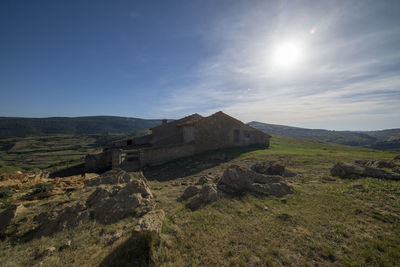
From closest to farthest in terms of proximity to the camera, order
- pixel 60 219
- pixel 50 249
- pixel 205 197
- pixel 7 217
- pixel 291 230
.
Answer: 1. pixel 50 249
2. pixel 291 230
3. pixel 60 219
4. pixel 7 217
5. pixel 205 197

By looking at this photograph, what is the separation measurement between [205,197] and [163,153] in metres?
11.2

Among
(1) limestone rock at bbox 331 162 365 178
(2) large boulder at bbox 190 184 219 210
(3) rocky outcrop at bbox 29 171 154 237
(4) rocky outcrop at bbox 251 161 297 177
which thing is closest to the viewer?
(3) rocky outcrop at bbox 29 171 154 237

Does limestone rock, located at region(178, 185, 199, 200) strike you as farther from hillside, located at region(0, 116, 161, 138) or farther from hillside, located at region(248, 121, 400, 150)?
hillside, located at region(248, 121, 400, 150)

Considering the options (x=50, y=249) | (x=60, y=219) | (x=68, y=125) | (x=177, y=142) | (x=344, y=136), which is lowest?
(x=344, y=136)

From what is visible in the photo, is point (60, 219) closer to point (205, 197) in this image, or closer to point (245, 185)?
point (205, 197)

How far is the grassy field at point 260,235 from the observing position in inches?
146

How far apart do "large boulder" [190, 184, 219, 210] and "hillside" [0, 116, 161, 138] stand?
13197cm

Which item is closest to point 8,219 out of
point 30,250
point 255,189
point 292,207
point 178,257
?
point 30,250

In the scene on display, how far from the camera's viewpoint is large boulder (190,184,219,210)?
6164mm

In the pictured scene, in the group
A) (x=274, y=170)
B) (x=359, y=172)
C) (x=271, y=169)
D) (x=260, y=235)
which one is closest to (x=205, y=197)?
(x=260, y=235)

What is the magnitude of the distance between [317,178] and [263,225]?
7.11 meters

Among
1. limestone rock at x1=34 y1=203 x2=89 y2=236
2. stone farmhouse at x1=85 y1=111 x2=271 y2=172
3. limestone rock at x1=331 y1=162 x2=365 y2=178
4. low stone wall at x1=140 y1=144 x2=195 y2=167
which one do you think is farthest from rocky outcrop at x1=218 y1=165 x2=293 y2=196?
stone farmhouse at x1=85 y1=111 x2=271 y2=172

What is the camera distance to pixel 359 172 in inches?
369

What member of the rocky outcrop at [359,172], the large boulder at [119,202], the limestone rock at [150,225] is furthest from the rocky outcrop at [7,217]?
the rocky outcrop at [359,172]
